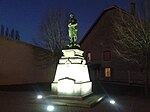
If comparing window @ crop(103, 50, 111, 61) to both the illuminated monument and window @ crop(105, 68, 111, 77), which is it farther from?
the illuminated monument

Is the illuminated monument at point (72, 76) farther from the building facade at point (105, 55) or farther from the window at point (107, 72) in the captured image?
the window at point (107, 72)

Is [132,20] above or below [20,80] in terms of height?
above

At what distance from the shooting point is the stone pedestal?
11.1 metres

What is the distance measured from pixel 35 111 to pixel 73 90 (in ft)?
10.4

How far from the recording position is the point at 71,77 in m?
11.3

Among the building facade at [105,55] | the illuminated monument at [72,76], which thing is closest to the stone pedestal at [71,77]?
the illuminated monument at [72,76]

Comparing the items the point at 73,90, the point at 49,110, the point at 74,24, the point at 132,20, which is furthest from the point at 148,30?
the point at 49,110

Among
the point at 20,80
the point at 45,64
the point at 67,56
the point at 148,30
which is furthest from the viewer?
the point at 45,64

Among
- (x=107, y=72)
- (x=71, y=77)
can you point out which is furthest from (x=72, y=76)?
(x=107, y=72)

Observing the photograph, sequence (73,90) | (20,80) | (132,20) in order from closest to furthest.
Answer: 1. (73,90)
2. (132,20)
3. (20,80)

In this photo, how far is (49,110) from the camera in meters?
8.57

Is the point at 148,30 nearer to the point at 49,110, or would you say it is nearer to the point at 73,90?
the point at 73,90

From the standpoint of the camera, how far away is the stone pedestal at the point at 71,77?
36.5 feet

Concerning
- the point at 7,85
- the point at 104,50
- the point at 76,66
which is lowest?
the point at 7,85
